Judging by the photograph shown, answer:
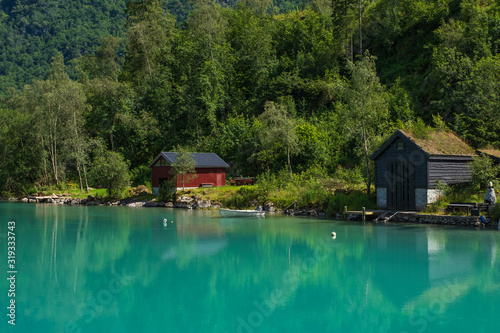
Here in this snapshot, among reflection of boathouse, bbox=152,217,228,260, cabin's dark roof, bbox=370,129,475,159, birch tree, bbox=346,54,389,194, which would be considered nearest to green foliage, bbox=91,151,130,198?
reflection of boathouse, bbox=152,217,228,260

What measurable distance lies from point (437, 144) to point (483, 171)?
3.36 metres

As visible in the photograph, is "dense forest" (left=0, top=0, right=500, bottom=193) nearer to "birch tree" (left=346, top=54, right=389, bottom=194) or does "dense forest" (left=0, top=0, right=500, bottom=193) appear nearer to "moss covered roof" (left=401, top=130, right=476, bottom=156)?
"birch tree" (left=346, top=54, right=389, bottom=194)

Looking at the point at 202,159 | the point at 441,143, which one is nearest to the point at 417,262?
the point at 441,143

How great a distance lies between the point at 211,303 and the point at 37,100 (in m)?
56.9

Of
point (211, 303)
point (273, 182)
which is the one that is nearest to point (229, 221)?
point (273, 182)

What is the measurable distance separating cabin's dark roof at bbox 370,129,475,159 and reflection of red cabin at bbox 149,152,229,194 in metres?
22.3

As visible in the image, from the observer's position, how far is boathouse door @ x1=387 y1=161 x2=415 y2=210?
3150cm

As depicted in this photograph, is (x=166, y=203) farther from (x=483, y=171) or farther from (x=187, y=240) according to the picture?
(x=483, y=171)

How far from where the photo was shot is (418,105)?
46.7 metres

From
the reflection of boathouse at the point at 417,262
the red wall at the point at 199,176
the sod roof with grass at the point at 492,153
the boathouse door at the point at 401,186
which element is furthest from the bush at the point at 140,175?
the reflection of boathouse at the point at 417,262

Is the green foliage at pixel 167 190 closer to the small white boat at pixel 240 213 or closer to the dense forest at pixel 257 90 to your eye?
the dense forest at pixel 257 90

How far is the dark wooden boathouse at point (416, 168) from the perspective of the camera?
1208 inches

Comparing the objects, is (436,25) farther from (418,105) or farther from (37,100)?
(37,100)

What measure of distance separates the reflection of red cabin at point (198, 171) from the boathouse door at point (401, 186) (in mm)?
23048
